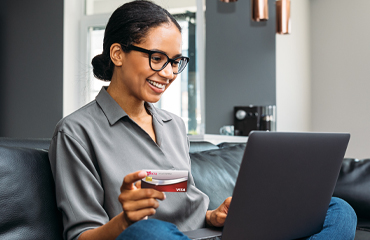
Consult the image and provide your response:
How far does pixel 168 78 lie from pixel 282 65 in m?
3.22

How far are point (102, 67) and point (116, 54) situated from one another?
13 cm

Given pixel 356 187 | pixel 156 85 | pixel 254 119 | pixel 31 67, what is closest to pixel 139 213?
pixel 156 85

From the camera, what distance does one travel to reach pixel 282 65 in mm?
4262

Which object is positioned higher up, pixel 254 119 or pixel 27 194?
pixel 254 119

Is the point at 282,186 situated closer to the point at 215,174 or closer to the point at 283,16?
the point at 215,174

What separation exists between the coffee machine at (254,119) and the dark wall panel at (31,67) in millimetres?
1988

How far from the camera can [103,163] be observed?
111cm

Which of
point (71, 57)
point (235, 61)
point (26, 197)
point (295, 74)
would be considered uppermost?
point (71, 57)

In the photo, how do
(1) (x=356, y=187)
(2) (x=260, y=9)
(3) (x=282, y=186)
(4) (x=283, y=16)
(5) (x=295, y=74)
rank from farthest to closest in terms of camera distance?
(5) (x=295, y=74) < (4) (x=283, y=16) < (2) (x=260, y=9) < (1) (x=356, y=187) < (3) (x=282, y=186)

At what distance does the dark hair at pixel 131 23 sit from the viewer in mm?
1243

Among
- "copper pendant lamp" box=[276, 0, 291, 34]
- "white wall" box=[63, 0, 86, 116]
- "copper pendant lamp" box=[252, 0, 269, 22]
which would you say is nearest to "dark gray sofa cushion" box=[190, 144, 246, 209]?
"copper pendant lamp" box=[252, 0, 269, 22]

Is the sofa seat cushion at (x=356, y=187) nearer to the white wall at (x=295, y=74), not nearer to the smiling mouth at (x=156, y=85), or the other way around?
the smiling mouth at (x=156, y=85)

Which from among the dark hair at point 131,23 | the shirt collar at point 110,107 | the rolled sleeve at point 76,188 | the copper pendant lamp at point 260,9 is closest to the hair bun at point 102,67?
the dark hair at point 131,23

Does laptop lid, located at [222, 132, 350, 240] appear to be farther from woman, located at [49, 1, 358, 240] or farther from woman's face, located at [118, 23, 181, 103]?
woman's face, located at [118, 23, 181, 103]
